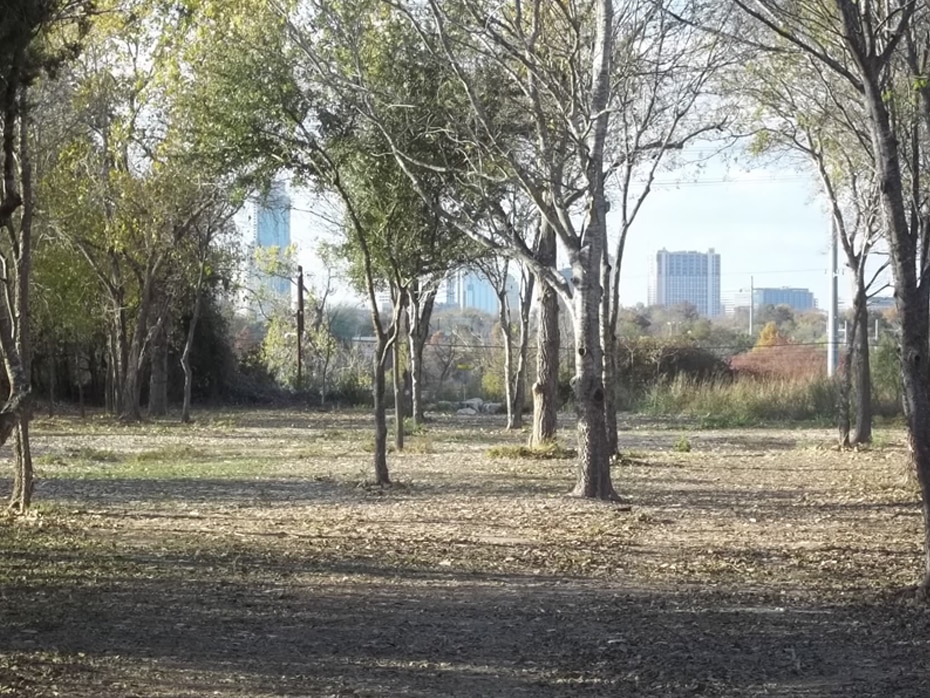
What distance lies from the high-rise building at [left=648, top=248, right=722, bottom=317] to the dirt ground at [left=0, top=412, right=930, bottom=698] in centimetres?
9738

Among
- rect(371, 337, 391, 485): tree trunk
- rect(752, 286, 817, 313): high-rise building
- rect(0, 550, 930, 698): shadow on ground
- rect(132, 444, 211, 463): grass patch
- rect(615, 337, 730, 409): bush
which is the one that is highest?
rect(752, 286, 817, 313): high-rise building

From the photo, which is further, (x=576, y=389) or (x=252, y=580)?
(x=576, y=389)

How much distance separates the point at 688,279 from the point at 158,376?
84.4 metres

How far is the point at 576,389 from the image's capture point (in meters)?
→ 14.6

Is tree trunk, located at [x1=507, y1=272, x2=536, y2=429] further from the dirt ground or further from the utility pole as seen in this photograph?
the utility pole

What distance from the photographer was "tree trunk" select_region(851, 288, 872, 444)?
23.6m

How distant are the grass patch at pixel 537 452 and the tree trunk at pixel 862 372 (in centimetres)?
574

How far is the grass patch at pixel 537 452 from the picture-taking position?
21.8m

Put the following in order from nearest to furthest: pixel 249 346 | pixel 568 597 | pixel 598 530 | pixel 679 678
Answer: pixel 679 678 → pixel 568 597 → pixel 598 530 → pixel 249 346

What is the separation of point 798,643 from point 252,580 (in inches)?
160

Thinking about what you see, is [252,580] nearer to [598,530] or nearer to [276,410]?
[598,530]

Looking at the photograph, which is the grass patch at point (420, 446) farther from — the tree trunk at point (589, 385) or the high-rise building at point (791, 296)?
the high-rise building at point (791, 296)

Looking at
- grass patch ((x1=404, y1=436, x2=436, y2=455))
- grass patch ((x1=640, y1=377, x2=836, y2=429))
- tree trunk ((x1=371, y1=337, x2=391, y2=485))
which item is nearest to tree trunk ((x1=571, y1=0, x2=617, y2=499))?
tree trunk ((x1=371, y1=337, x2=391, y2=485))

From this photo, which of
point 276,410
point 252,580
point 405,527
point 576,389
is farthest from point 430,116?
point 276,410
